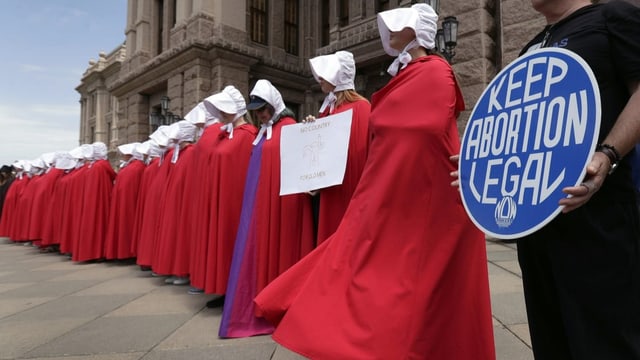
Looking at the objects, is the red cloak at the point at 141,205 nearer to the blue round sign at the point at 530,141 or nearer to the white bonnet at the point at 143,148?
the white bonnet at the point at 143,148

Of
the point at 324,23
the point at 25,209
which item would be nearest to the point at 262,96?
the point at 25,209

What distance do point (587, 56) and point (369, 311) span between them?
131 cm

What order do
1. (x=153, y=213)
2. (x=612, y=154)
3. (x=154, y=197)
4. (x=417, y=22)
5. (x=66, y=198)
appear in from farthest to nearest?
(x=66, y=198) → (x=154, y=197) → (x=153, y=213) → (x=417, y=22) → (x=612, y=154)

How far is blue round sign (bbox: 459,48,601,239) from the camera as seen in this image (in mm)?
1040

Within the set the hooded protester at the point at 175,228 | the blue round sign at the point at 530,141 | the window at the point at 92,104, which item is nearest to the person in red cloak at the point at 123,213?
the hooded protester at the point at 175,228

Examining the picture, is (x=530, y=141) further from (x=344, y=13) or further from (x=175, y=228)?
(x=344, y=13)

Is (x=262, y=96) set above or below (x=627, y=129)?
above

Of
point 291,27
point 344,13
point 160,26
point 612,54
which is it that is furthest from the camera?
point 160,26

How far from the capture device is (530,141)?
1.14 metres

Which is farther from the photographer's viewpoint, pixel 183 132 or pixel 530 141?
pixel 183 132

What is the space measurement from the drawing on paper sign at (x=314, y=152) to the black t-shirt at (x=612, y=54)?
169 cm

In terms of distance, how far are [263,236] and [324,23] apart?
640 inches

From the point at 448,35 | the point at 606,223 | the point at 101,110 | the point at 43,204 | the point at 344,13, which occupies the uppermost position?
the point at 101,110

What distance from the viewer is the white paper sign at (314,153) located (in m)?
2.61
